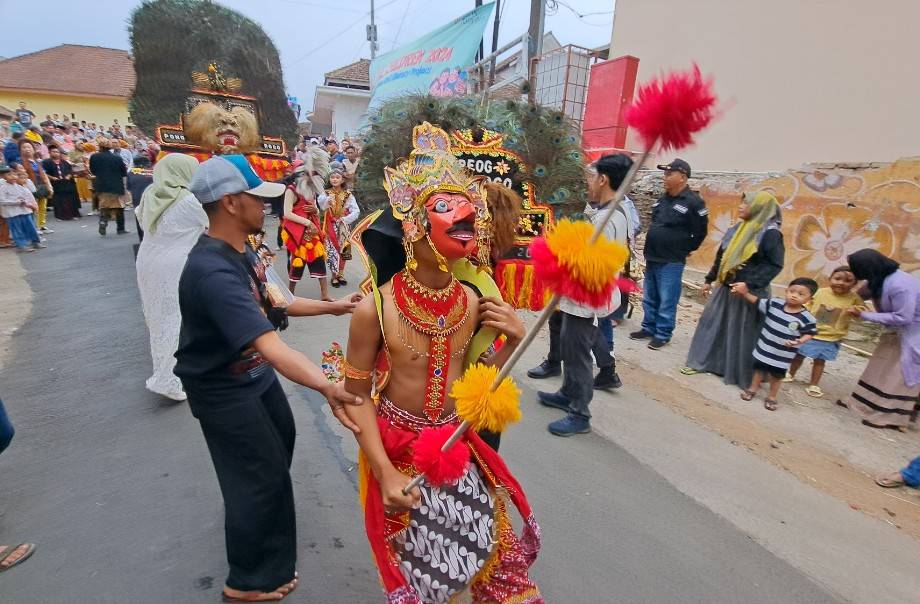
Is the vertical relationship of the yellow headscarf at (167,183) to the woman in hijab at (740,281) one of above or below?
above

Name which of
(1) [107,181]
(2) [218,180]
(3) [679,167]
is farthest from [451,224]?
(1) [107,181]

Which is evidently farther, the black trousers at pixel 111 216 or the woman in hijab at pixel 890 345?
the black trousers at pixel 111 216

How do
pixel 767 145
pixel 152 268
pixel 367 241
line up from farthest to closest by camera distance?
1. pixel 767 145
2. pixel 152 268
3. pixel 367 241

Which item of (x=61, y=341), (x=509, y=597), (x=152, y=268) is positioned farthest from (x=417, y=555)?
(x=61, y=341)

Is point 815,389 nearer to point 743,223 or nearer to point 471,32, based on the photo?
point 743,223

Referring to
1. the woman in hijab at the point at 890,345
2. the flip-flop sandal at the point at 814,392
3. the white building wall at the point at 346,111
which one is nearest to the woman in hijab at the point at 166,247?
the woman in hijab at the point at 890,345

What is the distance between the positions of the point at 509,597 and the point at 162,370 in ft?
11.7

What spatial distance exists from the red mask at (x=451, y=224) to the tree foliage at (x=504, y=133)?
2.16ft

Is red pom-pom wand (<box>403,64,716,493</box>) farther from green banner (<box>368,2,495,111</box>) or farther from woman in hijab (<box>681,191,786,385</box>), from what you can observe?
green banner (<box>368,2,495,111</box>)

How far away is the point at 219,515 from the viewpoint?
9.32 ft

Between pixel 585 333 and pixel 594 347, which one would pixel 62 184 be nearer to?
pixel 594 347

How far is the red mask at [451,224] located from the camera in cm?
161

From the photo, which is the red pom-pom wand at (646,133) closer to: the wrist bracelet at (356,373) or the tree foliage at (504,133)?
the wrist bracelet at (356,373)

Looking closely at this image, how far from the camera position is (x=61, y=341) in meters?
5.43
